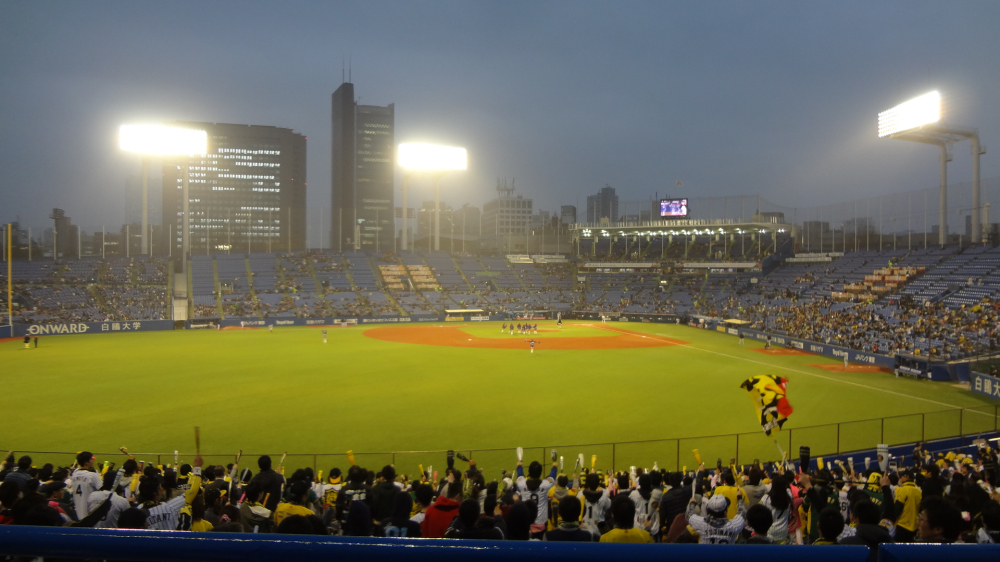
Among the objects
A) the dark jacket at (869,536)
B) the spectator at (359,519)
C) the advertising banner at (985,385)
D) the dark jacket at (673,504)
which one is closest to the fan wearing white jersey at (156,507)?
the spectator at (359,519)

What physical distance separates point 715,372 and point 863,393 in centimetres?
778

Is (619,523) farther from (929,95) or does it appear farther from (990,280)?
(929,95)

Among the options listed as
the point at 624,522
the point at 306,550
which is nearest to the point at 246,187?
the point at 624,522

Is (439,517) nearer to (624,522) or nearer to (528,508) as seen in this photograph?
(528,508)

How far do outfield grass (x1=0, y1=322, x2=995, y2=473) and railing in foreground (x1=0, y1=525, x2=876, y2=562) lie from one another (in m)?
14.0

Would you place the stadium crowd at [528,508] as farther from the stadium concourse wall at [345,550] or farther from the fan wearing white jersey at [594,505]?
the stadium concourse wall at [345,550]

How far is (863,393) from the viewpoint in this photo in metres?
27.2

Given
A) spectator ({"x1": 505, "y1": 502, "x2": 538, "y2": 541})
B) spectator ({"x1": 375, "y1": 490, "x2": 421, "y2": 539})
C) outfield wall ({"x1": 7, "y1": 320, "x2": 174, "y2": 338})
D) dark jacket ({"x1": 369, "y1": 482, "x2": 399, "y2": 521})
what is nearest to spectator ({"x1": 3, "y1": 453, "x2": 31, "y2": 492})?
dark jacket ({"x1": 369, "y1": 482, "x2": 399, "y2": 521})

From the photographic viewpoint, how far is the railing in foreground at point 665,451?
1628 centimetres

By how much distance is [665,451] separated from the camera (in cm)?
1783

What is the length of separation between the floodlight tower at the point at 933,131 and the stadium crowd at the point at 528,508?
194 feet

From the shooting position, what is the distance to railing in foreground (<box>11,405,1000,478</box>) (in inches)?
641

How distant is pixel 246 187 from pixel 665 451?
200 meters

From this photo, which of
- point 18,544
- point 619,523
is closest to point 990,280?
point 619,523
